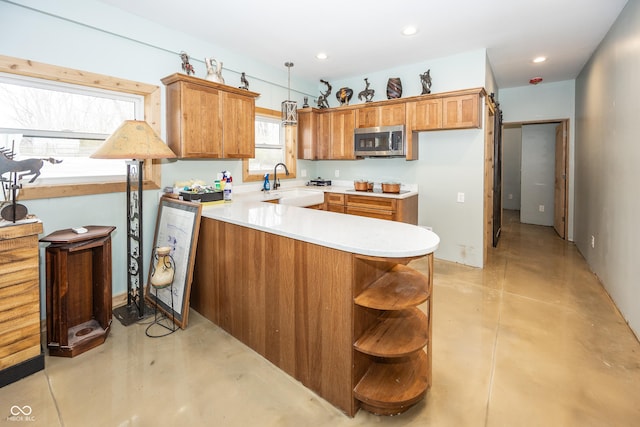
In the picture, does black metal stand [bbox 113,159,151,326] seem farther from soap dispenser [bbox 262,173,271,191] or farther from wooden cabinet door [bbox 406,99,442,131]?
wooden cabinet door [bbox 406,99,442,131]

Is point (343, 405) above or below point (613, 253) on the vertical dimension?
below

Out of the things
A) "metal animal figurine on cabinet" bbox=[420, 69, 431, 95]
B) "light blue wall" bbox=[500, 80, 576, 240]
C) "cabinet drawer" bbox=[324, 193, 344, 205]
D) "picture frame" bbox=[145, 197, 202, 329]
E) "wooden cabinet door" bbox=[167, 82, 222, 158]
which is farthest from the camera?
"light blue wall" bbox=[500, 80, 576, 240]

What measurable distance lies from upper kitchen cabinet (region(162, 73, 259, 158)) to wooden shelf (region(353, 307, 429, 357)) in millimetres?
2476

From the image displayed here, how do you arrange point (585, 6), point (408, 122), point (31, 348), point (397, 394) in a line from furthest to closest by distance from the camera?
point (408, 122) < point (585, 6) < point (31, 348) < point (397, 394)

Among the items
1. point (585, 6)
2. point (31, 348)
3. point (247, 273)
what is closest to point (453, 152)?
point (585, 6)

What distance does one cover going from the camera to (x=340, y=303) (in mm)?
1742

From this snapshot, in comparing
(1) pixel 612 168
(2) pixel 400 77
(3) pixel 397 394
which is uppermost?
(2) pixel 400 77

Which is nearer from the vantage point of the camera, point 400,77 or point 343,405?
point 343,405

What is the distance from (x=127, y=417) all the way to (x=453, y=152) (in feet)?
14.3

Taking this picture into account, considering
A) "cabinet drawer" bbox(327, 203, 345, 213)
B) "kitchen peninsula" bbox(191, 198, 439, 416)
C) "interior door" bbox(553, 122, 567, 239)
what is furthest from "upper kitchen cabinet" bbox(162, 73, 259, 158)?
"interior door" bbox(553, 122, 567, 239)

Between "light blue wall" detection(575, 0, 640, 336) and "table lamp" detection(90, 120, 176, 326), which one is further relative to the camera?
"light blue wall" detection(575, 0, 640, 336)

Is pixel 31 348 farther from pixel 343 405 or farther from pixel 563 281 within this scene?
pixel 563 281

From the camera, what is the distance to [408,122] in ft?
14.2

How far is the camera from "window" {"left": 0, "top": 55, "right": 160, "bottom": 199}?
8.15 feet
